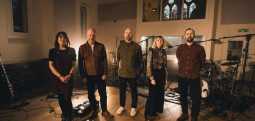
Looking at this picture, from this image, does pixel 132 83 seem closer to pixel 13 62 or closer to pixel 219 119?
pixel 219 119

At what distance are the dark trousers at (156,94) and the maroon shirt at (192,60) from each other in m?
0.38

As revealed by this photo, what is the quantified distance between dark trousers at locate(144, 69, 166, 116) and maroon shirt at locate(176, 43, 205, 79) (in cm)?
38

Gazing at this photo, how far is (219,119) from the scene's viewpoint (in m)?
2.64

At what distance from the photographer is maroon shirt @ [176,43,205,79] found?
2.20 meters

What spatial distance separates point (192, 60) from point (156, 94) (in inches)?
32.8

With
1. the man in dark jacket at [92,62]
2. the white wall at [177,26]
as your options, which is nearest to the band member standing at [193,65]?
the man in dark jacket at [92,62]

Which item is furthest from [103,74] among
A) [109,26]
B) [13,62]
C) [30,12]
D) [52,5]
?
[109,26]

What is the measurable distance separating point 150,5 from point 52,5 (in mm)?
4370

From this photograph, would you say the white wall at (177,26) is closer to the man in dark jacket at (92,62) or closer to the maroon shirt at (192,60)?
the maroon shirt at (192,60)

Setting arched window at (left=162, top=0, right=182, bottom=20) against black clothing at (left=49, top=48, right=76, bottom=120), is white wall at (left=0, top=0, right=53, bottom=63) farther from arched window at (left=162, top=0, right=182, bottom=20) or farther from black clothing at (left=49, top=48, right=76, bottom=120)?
arched window at (left=162, top=0, right=182, bottom=20)

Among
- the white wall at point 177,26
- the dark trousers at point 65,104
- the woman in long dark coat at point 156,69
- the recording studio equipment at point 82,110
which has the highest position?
the white wall at point 177,26

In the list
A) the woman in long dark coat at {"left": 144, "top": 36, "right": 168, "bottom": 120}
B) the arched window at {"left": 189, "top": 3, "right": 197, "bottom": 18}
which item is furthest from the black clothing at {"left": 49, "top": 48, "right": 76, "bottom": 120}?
the arched window at {"left": 189, "top": 3, "right": 197, "bottom": 18}

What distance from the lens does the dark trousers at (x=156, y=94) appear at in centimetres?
230

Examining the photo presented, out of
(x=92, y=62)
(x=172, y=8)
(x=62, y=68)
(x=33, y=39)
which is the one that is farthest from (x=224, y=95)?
(x=33, y=39)
